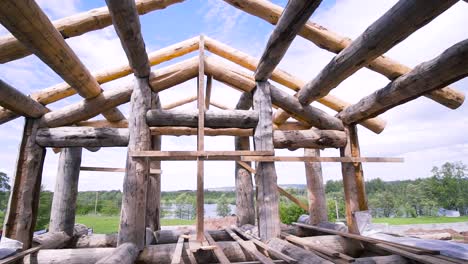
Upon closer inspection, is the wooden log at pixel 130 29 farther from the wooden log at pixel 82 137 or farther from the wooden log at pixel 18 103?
the wooden log at pixel 18 103

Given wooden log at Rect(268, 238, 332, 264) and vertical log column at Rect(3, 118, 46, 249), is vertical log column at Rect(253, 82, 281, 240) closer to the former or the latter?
wooden log at Rect(268, 238, 332, 264)

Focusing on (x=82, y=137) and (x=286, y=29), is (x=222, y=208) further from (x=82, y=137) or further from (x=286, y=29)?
(x=286, y=29)

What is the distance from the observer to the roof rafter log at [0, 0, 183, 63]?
3.91 m

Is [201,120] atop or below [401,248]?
atop

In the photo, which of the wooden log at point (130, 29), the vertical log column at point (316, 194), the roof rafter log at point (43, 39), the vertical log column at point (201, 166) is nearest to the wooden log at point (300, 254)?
the vertical log column at point (201, 166)

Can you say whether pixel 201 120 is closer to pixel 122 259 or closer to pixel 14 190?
pixel 122 259

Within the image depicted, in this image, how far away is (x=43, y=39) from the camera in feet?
11.0

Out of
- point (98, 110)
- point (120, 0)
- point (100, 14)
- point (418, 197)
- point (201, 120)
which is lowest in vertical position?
point (418, 197)

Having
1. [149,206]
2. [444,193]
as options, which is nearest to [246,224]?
[149,206]

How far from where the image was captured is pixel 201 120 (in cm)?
530

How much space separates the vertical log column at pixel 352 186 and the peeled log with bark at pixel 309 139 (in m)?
0.30

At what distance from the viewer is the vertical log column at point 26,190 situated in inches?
201

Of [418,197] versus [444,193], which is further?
[418,197]

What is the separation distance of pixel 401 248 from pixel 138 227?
14.7 ft
